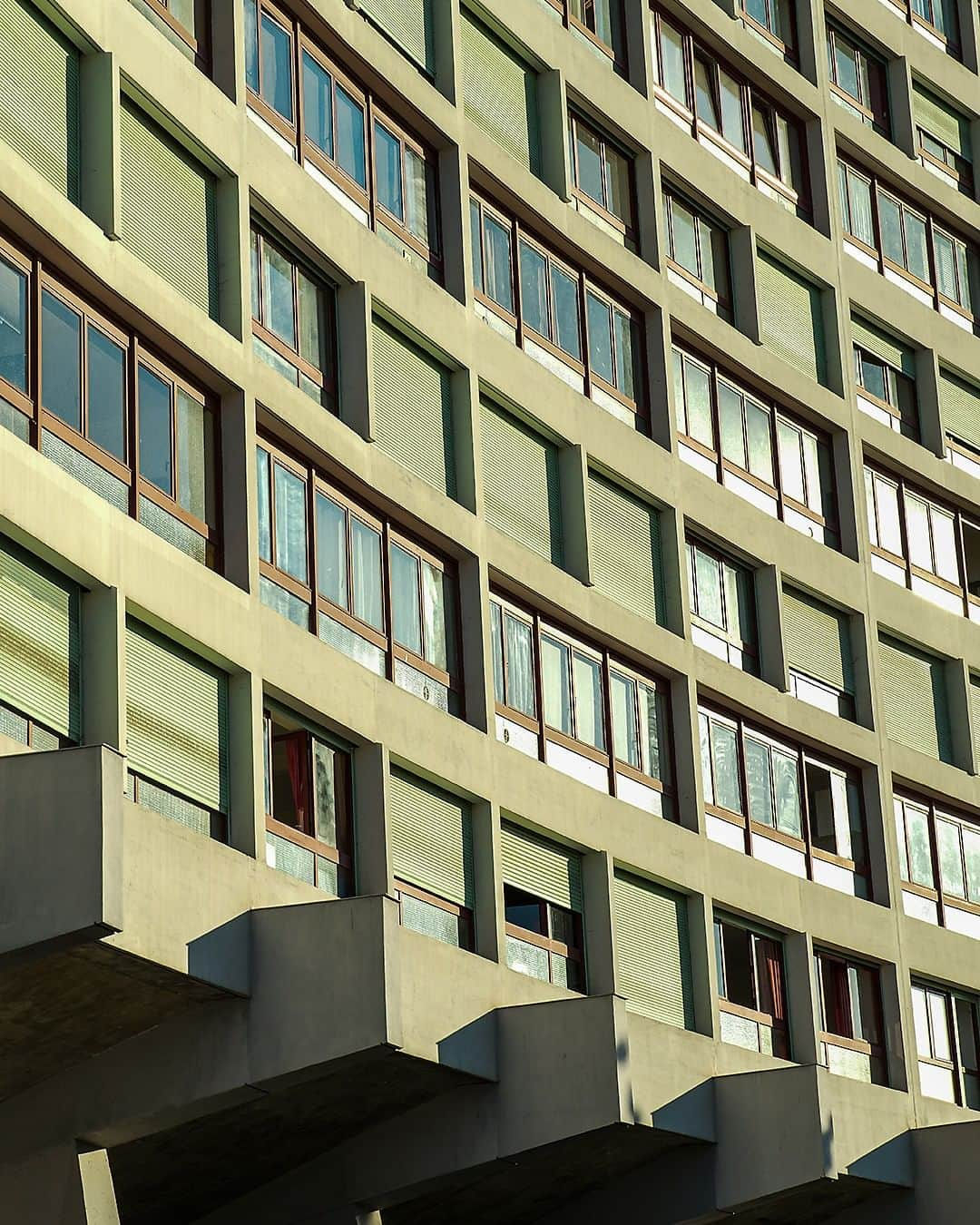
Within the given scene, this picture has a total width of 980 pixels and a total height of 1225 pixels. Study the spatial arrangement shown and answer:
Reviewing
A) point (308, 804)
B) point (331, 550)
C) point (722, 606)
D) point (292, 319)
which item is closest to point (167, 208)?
point (292, 319)

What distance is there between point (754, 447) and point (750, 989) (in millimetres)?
6860

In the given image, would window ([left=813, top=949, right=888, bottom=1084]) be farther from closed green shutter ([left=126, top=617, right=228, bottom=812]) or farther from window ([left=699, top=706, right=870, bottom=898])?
closed green shutter ([left=126, top=617, right=228, bottom=812])

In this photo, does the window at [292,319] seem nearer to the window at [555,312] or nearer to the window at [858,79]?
the window at [555,312]

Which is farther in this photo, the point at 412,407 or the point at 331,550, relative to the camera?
the point at 412,407

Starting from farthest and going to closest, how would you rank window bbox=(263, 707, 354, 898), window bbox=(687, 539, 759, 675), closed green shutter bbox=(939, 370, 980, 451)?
closed green shutter bbox=(939, 370, 980, 451) < window bbox=(687, 539, 759, 675) < window bbox=(263, 707, 354, 898)

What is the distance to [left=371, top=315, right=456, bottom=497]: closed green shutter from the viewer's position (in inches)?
892

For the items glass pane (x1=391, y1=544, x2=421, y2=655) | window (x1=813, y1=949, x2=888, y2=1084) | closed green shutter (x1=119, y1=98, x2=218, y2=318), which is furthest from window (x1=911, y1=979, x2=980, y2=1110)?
closed green shutter (x1=119, y1=98, x2=218, y2=318)

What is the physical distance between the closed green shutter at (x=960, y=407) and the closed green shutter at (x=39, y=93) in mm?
16635

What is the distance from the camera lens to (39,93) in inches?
734

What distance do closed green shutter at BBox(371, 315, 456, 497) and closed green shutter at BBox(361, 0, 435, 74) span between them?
336cm

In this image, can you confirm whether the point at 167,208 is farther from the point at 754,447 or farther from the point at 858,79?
the point at 858,79

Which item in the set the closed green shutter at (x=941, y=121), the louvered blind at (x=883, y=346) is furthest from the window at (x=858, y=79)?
the louvered blind at (x=883, y=346)

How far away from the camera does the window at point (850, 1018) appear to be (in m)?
27.1

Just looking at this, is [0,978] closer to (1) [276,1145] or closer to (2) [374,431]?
(1) [276,1145]
